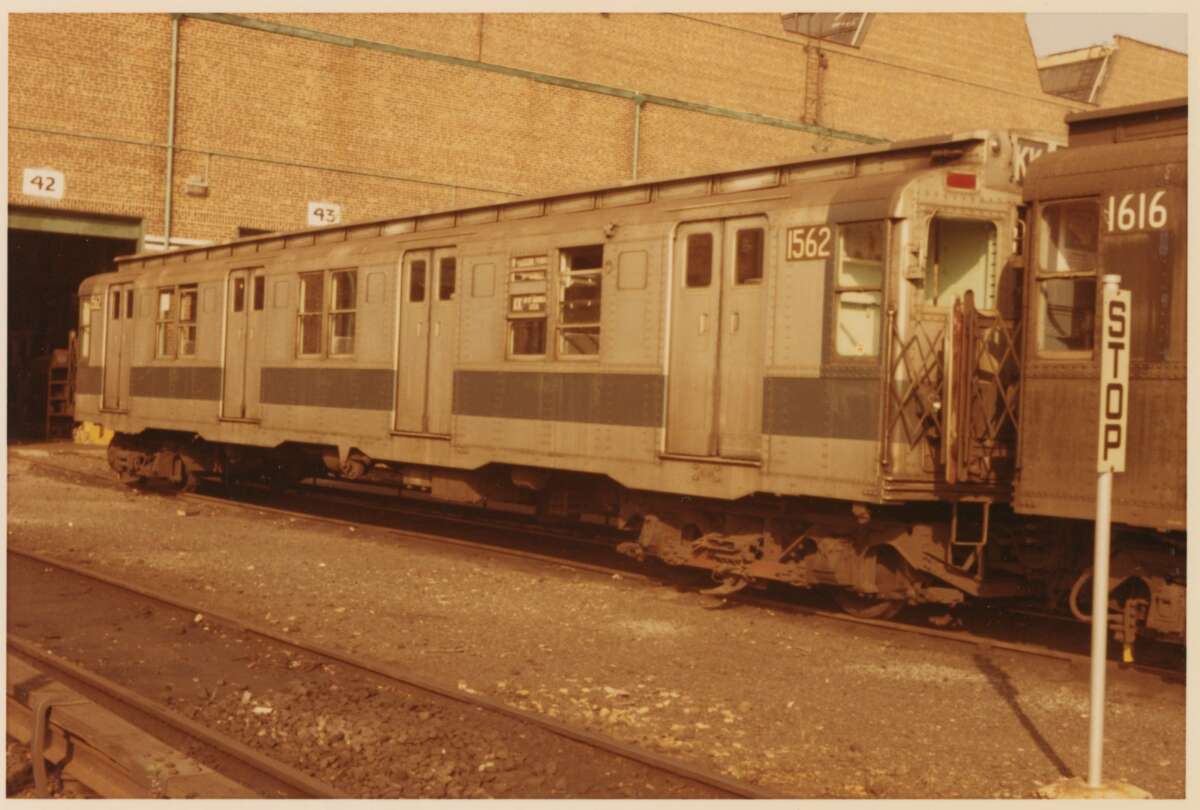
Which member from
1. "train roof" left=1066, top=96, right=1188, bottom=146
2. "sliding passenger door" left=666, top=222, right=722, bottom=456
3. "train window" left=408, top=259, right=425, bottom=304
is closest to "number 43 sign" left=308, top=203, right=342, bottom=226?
"train window" left=408, top=259, right=425, bottom=304

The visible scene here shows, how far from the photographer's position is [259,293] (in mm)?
17312

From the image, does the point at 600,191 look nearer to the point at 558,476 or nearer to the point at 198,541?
the point at 558,476

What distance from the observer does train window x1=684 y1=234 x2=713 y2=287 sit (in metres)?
11.2

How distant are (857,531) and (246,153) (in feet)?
72.5

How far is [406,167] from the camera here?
3111cm

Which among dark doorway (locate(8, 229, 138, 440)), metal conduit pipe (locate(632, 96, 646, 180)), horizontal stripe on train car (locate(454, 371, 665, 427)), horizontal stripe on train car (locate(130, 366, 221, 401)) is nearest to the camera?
horizontal stripe on train car (locate(454, 371, 665, 427))

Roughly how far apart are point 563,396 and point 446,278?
249 cm

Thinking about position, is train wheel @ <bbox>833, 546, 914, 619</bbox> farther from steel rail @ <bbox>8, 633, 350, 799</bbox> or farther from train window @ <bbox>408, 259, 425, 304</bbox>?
train window @ <bbox>408, 259, 425, 304</bbox>

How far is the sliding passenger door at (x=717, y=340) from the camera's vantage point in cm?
1082

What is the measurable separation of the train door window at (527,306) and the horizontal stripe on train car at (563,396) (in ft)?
0.95

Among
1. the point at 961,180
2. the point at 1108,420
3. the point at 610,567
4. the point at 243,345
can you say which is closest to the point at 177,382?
the point at 243,345

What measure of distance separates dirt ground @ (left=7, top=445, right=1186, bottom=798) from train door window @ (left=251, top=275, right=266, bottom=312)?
11.9 ft

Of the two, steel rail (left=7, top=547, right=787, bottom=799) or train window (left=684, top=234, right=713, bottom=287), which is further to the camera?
train window (left=684, top=234, right=713, bottom=287)

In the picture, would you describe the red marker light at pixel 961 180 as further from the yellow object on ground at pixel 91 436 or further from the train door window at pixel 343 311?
the yellow object on ground at pixel 91 436
